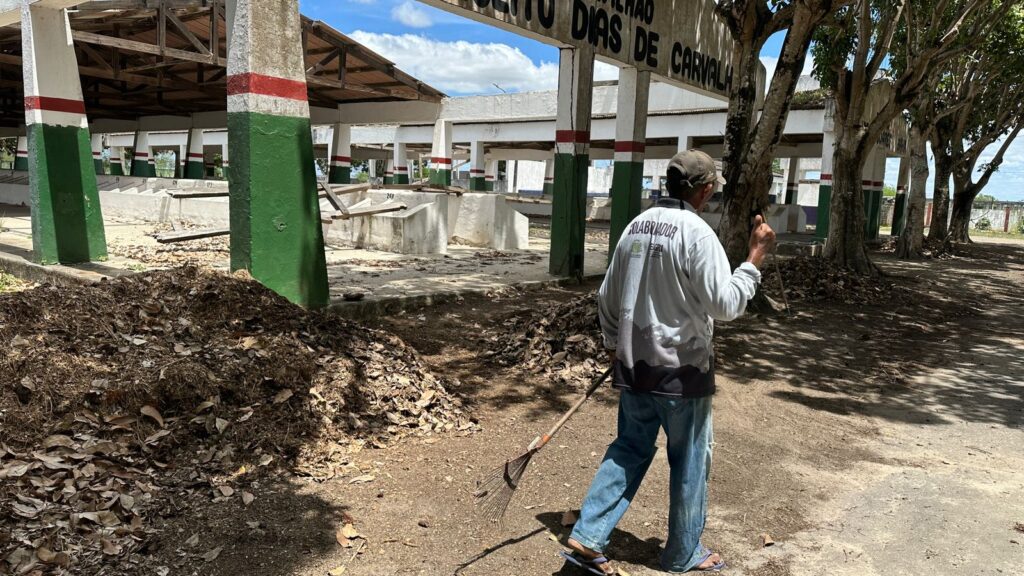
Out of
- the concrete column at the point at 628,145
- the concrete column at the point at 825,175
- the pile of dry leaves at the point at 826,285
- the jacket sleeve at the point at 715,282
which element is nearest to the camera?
the jacket sleeve at the point at 715,282

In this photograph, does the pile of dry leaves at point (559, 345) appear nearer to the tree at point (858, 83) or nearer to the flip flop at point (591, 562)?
the flip flop at point (591, 562)

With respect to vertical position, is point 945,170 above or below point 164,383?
above

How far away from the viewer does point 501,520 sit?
10.9 feet

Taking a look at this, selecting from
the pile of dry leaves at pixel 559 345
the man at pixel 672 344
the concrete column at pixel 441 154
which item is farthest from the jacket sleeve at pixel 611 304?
the concrete column at pixel 441 154

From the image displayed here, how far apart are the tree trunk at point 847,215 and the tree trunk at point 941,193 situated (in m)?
10.6

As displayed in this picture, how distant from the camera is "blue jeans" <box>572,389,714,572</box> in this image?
9.43 feet

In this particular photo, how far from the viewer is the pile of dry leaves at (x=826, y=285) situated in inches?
407

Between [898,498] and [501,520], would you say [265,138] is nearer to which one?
[501,520]

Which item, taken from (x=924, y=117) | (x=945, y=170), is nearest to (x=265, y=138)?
(x=924, y=117)

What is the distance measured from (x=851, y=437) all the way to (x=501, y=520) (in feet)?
9.92

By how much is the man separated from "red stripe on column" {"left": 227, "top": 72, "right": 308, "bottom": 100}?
4.17 m

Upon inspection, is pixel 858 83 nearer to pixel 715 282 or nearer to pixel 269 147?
pixel 269 147

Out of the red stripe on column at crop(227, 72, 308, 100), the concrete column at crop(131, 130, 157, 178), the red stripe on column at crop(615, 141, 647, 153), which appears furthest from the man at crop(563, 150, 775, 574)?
the concrete column at crop(131, 130, 157, 178)

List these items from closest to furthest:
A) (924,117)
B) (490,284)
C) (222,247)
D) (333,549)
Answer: (333,549) < (490,284) < (222,247) < (924,117)
